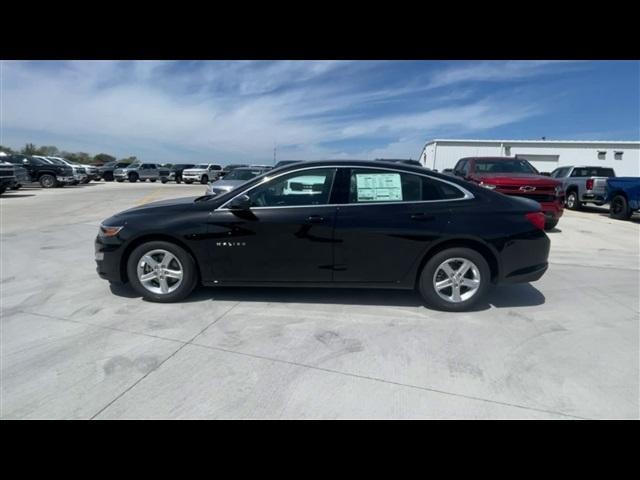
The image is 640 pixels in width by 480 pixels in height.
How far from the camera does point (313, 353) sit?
2.90m

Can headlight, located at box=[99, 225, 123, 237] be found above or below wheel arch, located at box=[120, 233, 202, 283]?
above

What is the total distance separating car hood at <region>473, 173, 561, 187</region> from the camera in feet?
26.6

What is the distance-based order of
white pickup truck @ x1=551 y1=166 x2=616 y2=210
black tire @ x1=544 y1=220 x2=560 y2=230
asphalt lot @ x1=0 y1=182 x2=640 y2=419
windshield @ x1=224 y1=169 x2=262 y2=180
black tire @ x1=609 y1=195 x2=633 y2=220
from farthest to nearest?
1. windshield @ x1=224 y1=169 x2=262 y2=180
2. white pickup truck @ x1=551 y1=166 x2=616 y2=210
3. black tire @ x1=609 y1=195 x2=633 y2=220
4. black tire @ x1=544 y1=220 x2=560 y2=230
5. asphalt lot @ x1=0 y1=182 x2=640 y2=419

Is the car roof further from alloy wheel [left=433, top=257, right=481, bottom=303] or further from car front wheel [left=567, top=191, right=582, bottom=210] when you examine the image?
car front wheel [left=567, top=191, right=582, bottom=210]

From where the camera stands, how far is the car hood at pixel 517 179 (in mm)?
8117

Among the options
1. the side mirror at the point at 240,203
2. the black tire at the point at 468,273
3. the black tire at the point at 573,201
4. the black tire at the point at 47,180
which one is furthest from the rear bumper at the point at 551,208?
the black tire at the point at 47,180

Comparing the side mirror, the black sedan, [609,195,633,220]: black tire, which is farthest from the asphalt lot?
[609,195,633,220]: black tire

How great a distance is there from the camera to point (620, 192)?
444 inches

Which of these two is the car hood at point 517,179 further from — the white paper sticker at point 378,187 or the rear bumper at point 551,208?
the white paper sticker at point 378,187

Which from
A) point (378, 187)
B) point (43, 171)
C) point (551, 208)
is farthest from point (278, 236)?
point (43, 171)

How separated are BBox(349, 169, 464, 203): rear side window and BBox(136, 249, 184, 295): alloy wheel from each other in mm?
2127
